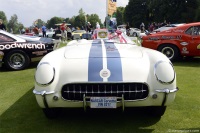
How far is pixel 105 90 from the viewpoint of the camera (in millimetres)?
3154

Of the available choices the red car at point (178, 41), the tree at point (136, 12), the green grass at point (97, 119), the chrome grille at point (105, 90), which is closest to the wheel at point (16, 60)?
the green grass at point (97, 119)

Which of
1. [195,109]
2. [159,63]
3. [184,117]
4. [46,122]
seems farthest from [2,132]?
[195,109]

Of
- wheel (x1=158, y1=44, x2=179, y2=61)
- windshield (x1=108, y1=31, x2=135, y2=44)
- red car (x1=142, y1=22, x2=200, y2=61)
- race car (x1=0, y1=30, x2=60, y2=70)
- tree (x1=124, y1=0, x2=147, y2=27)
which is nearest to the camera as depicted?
windshield (x1=108, y1=31, x2=135, y2=44)

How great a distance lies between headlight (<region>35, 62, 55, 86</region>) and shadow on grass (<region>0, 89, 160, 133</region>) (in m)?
0.69

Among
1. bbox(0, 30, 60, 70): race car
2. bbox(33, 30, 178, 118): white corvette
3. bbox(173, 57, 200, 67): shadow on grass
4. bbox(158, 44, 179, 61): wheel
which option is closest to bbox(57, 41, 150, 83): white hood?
bbox(33, 30, 178, 118): white corvette

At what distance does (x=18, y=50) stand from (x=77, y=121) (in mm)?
4748

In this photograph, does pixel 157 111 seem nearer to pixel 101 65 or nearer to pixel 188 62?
pixel 101 65

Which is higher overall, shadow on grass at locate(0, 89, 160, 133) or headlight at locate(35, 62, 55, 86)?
headlight at locate(35, 62, 55, 86)

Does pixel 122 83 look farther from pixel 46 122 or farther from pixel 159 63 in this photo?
pixel 46 122

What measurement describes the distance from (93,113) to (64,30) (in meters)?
17.5

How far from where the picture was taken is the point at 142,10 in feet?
227

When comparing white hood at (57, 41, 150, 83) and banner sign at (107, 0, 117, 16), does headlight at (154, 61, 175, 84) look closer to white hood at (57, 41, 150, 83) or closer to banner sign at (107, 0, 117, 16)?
white hood at (57, 41, 150, 83)

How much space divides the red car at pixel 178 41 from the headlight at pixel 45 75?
615 centimetres

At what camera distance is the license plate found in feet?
10.3
